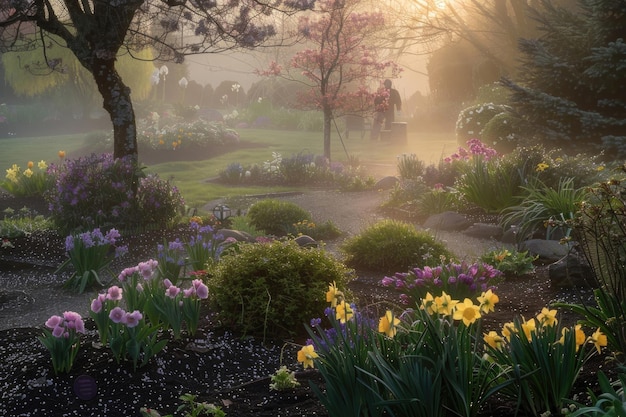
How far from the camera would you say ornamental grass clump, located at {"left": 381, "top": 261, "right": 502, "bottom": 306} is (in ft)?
18.4

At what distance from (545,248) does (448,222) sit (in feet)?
8.21

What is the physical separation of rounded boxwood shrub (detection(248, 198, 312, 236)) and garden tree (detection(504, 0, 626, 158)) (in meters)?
5.39

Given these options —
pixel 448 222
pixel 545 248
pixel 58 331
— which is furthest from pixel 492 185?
pixel 58 331

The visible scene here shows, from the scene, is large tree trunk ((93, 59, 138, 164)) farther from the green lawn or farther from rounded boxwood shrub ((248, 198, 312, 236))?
the green lawn

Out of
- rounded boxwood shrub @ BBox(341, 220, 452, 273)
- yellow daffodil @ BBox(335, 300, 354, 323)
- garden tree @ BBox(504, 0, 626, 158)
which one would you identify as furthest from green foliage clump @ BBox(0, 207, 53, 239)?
garden tree @ BBox(504, 0, 626, 158)

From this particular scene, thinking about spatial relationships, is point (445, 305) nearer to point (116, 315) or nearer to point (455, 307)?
point (455, 307)

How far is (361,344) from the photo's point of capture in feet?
11.0

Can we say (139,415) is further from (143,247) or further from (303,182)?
(303,182)

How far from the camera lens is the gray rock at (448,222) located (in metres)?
10.6

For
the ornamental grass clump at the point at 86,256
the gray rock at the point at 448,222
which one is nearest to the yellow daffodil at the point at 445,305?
the ornamental grass clump at the point at 86,256

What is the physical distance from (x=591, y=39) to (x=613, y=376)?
38.0 feet

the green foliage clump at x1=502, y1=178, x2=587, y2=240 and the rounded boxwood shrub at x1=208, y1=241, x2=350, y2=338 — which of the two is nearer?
the rounded boxwood shrub at x1=208, y1=241, x2=350, y2=338

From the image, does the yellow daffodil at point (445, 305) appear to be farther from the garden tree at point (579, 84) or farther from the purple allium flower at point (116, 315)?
the garden tree at point (579, 84)

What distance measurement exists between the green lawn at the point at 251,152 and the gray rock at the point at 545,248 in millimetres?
7243
